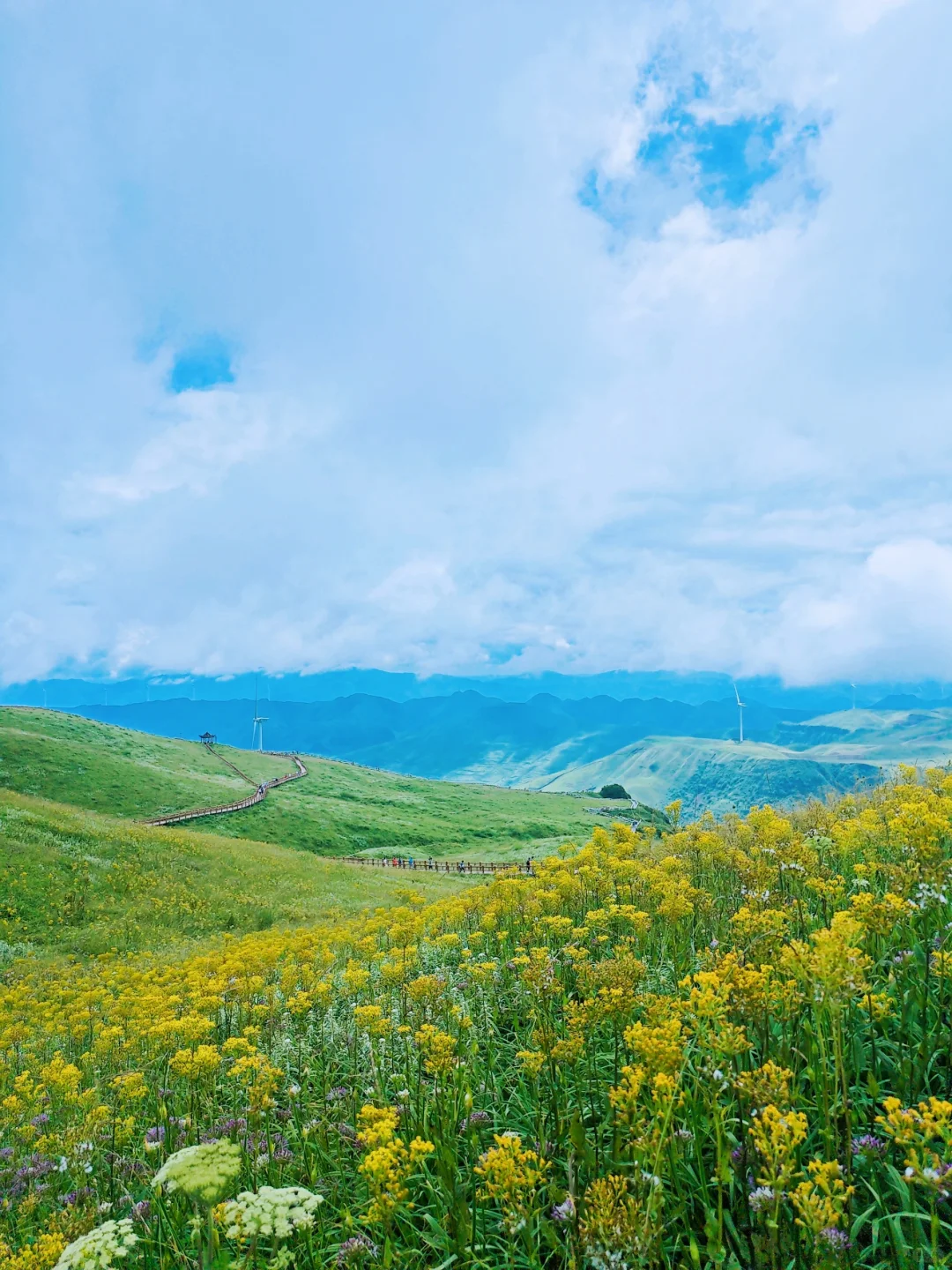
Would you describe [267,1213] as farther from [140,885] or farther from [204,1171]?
[140,885]

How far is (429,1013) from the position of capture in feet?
25.2

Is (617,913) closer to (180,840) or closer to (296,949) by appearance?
(296,949)

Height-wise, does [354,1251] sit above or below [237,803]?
above

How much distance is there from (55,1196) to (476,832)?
101 metres

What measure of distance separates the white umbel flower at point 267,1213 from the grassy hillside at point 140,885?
24.3 metres

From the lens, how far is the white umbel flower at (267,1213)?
355cm

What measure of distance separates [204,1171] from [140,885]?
132ft

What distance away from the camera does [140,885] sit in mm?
37719

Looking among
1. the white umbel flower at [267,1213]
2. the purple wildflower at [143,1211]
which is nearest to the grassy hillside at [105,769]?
the purple wildflower at [143,1211]

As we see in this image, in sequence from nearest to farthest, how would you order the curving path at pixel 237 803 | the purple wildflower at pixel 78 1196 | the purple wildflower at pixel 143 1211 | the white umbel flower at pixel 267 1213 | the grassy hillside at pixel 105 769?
1. the white umbel flower at pixel 267 1213
2. the purple wildflower at pixel 143 1211
3. the purple wildflower at pixel 78 1196
4. the curving path at pixel 237 803
5. the grassy hillside at pixel 105 769

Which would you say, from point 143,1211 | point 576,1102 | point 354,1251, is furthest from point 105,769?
point 354,1251

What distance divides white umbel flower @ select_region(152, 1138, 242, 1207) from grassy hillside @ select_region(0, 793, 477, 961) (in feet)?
78.8

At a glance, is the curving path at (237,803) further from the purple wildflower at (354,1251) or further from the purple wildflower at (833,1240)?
the purple wildflower at (833,1240)

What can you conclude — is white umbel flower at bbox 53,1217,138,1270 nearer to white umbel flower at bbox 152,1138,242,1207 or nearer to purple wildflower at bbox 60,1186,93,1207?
white umbel flower at bbox 152,1138,242,1207
